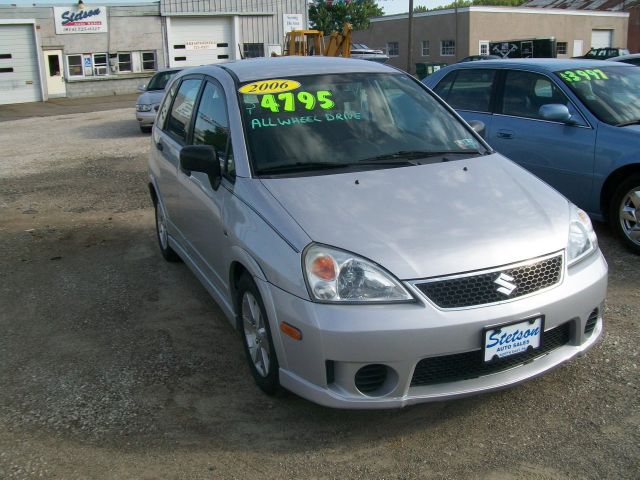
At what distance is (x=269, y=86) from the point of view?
432 cm

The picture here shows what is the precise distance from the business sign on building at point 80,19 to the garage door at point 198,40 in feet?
11.4

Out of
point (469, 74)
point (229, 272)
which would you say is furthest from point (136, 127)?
point (229, 272)

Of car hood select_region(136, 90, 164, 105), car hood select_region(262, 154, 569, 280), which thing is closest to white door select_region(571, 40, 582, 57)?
car hood select_region(136, 90, 164, 105)

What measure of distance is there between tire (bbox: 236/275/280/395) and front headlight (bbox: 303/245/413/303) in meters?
0.40

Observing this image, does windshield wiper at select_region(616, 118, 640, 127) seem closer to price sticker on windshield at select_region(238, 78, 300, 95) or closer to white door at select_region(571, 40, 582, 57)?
price sticker on windshield at select_region(238, 78, 300, 95)

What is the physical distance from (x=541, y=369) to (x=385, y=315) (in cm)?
87

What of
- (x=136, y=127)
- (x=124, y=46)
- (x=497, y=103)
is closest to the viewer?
(x=497, y=103)

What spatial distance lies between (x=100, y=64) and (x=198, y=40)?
5.13 m

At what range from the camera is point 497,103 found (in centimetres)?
694

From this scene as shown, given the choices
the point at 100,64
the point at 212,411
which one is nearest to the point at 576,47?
the point at 100,64

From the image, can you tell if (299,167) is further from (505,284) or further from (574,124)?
(574,124)

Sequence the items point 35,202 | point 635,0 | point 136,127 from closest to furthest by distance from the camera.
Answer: point 35,202, point 136,127, point 635,0

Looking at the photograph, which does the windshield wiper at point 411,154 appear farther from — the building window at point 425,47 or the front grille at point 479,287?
the building window at point 425,47

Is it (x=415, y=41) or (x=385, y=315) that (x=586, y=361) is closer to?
(x=385, y=315)
